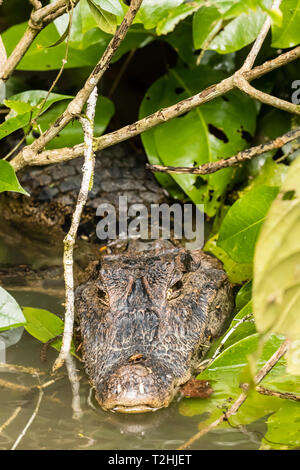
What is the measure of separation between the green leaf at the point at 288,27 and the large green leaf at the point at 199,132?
863mm

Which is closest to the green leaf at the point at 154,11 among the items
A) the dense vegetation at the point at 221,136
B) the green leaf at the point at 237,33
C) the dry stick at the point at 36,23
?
the dense vegetation at the point at 221,136

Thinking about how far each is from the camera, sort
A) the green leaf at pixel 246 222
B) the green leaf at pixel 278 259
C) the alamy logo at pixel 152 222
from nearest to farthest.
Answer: the green leaf at pixel 278 259
the green leaf at pixel 246 222
the alamy logo at pixel 152 222

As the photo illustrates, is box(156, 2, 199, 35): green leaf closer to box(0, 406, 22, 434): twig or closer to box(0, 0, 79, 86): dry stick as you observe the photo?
box(0, 0, 79, 86): dry stick

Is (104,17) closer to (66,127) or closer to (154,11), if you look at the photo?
(154,11)

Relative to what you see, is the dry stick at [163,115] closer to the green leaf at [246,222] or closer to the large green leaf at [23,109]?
the large green leaf at [23,109]

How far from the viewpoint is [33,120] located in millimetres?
2914

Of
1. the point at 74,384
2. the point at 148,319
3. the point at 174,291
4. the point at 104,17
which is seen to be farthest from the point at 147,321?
the point at 104,17

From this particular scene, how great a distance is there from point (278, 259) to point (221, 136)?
2.60m

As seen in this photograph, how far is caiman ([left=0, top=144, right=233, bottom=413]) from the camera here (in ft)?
7.80

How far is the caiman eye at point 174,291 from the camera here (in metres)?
2.92

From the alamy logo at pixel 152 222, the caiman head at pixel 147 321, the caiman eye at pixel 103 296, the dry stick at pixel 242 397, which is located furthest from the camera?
the alamy logo at pixel 152 222

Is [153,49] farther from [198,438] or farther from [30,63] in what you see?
[198,438]

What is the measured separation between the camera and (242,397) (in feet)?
6.91
